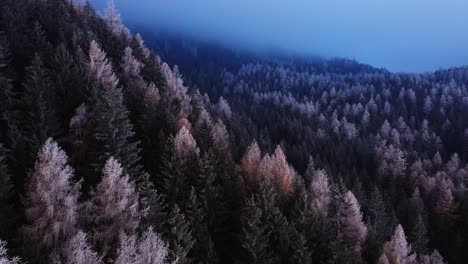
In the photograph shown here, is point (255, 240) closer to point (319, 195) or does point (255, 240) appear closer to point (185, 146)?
point (185, 146)

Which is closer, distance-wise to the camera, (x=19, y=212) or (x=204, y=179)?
(x=19, y=212)

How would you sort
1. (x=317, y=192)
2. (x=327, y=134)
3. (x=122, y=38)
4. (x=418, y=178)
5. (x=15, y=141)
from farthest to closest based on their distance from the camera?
(x=327, y=134)
(x=418, y=178)
(x=122, y=38)
(x=317, y=192)
(x=15, y=141)

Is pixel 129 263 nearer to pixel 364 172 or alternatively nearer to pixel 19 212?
pixel 19 212

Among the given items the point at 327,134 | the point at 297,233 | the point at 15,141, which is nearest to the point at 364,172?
the point at 327,134

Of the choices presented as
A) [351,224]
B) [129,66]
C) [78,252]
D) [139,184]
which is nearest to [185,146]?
[139,184]

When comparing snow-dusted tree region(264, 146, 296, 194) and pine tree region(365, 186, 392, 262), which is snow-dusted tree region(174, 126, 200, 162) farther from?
pine tree region(365, 186, 392, 262)

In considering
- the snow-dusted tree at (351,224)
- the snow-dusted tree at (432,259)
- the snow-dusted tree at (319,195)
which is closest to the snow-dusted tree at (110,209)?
the snow-dusted tree at (319,195)
